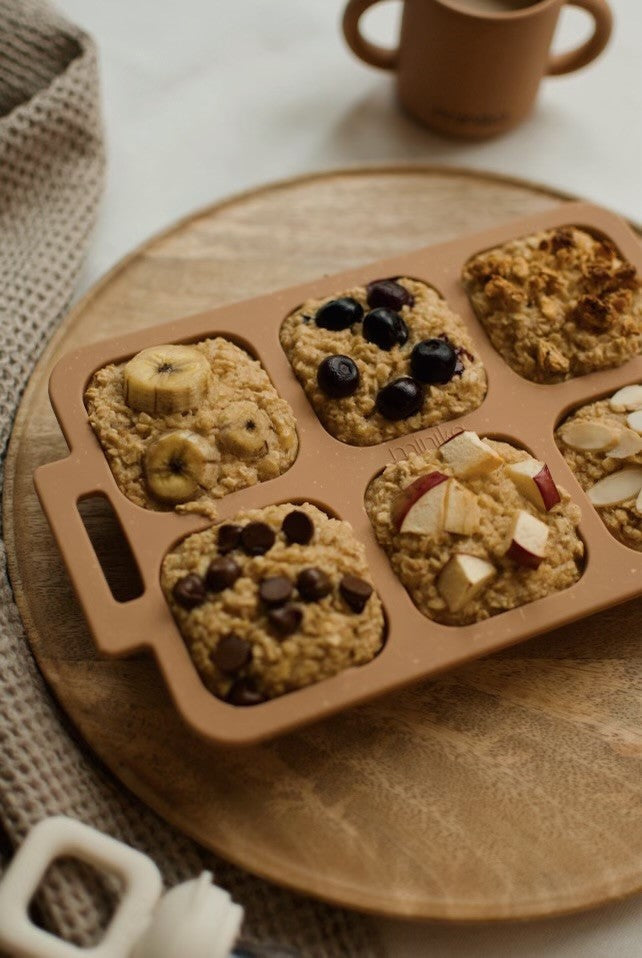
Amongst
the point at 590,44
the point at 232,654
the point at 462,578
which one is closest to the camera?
the point at 232,654

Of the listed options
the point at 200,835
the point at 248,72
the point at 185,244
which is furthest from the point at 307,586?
the point at 248,72

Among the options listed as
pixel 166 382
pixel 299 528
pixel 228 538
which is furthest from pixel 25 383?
pixel 299 528

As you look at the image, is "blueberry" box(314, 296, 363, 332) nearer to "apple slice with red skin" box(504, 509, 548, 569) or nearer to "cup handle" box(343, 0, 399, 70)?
"apple slice with red skin" box(504, 509, 548, 569)

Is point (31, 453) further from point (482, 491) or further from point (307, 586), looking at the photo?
point (482, 491)

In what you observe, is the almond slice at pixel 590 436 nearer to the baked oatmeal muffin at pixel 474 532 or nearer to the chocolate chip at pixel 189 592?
the baked oatmeal muffin at pixel 474 532

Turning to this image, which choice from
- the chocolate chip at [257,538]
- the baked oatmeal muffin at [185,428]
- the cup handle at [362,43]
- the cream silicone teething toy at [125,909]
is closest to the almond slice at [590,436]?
the baked oatmeal muffin at [185,428]

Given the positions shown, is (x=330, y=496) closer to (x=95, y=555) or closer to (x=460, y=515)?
(x=460, y=515)

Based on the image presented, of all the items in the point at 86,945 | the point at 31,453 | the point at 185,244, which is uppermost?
the point at 185,244

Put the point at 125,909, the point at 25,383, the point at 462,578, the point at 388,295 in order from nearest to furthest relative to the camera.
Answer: the point at 125,909, the point at 462,578, the point at 388,295, the point at 25,383
